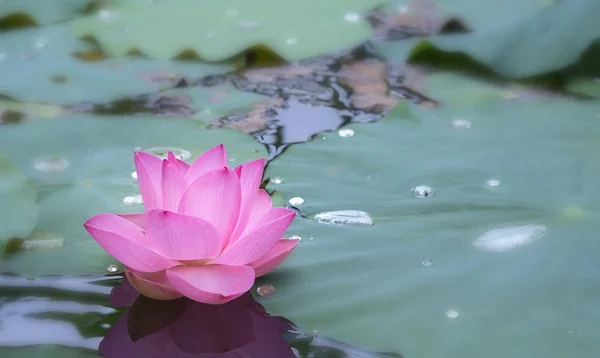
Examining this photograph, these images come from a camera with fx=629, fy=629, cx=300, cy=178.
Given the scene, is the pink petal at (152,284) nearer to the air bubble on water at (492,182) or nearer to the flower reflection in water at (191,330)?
the flower reflection in water at (191,330)

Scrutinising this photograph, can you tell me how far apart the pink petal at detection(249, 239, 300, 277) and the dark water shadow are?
0.14ft

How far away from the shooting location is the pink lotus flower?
2.31 ft

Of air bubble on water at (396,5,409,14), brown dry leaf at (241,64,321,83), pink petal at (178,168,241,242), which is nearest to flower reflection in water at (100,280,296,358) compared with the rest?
pink petal at (178,168,241,242)

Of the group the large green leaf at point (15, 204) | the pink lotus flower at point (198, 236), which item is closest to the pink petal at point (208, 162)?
the pink lotus flower at point (198, 236)

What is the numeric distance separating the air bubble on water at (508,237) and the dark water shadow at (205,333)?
0.24m

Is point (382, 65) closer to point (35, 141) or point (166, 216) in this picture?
point (35, 141)

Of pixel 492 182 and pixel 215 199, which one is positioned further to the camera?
pixel 492 182

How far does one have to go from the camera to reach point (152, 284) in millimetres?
734

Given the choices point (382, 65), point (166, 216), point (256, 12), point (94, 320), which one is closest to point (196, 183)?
point (166, 216)

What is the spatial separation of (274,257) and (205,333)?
0.12 meters

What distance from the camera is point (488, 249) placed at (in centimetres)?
85

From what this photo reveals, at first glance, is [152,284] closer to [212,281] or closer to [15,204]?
[212,281]

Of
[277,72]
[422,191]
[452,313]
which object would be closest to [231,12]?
[277,72]

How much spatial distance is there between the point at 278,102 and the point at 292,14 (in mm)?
393
